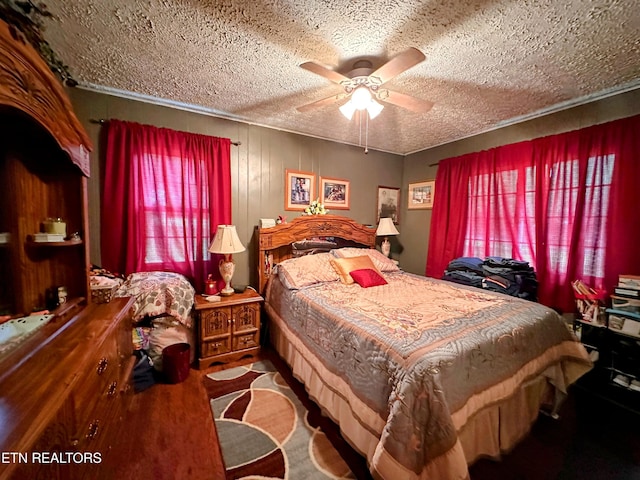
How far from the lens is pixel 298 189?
3273mm

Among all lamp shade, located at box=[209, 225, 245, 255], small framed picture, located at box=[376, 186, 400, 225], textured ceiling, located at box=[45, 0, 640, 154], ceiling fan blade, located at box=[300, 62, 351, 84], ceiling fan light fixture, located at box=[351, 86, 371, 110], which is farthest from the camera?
small framed picture, located at box=[376, 186, 400, 225]

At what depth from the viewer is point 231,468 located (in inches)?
56.2

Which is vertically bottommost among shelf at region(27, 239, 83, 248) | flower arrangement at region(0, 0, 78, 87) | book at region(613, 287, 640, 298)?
book at region(613, 287, 640, 298)

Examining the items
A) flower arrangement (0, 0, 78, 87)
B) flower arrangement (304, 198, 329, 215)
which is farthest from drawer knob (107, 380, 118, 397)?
flower arrangement (304, 198, 329, 215)

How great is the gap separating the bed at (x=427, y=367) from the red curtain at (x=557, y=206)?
94 centimetres

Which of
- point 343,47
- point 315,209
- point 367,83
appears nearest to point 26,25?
point 343,47

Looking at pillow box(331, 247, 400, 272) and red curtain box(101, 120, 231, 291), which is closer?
red curtain box(101, 120, 231, 291)

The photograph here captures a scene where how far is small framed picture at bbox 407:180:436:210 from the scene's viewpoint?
3.75 meters

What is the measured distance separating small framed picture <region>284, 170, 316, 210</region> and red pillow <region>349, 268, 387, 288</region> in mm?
1182

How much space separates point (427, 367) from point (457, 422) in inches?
13.8

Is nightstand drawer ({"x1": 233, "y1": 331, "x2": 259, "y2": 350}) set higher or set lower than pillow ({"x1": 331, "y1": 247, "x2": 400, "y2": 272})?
lower

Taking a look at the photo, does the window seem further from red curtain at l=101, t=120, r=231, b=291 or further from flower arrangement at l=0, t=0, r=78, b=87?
flower arrangement at l=0, t=0, r=78, b=87

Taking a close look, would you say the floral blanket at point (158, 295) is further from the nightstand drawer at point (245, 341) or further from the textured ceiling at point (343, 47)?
the textured ceiling at point (343, 47)

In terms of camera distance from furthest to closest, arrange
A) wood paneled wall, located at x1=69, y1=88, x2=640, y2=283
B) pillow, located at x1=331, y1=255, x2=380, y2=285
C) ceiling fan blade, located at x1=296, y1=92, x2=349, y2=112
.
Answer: pillow, located at x1=331, y1=255, x2=380, y2=285
wood paneled wall, located at x1=69, y1=88, x2=640, y2=283
ceiling fan blade, located at x1=296, y1=92, x2=349, y2=112
